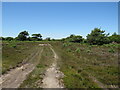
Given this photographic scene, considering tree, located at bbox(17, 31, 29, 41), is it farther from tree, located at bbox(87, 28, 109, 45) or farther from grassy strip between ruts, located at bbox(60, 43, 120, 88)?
grassy strip between ruts, located at bbox(60, 43, 120, 88)

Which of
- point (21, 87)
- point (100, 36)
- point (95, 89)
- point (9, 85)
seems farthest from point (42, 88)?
point (100, 36)

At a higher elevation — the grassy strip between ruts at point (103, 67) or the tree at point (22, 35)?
the tree at point (22, 35)

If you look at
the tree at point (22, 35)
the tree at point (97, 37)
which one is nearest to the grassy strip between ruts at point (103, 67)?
the tree at point (97, 37)

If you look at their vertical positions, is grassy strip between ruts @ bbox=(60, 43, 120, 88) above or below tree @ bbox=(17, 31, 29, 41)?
below

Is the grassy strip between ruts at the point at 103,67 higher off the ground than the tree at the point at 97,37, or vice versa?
the tree at the point at 97,37

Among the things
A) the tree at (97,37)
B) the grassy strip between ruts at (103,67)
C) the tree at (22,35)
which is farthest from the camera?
the tree at (22,35)

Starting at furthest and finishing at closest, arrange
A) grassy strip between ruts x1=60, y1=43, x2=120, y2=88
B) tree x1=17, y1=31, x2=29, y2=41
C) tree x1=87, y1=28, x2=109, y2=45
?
tree x1=17, y1=31, x2=29, y2=41 < tree x1=87, y1=28, x2=109, y2=45 < grassy strip between ruts x1=60, y1=43, x2=120, y2=88

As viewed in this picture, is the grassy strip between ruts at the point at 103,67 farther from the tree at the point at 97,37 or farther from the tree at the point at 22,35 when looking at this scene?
the tree at the point at 22,35

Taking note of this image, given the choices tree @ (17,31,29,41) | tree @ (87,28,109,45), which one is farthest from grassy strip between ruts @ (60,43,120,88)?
tree @ (17,31,29,41)

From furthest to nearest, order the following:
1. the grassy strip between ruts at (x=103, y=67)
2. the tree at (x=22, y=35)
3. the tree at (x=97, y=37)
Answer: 1. the tree at (x=22, y=35)
2. the tree at (x=97, y=37)
3. the grassy strip between ruts at (x=103, y=67)

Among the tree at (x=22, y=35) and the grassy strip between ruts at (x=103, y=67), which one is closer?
the grassy strip between ruts at (x=103, y=67)

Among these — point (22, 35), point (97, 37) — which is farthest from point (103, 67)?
point (22, 35)

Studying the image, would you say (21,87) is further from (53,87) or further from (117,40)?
(117,40)

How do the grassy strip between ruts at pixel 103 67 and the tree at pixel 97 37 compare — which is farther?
the tree at pixel 97 37
